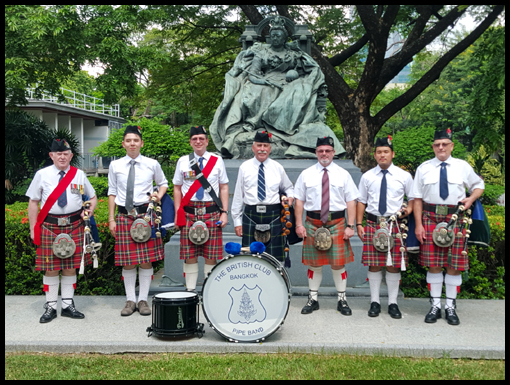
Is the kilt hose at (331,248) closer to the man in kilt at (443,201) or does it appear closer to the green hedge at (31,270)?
the man in kilt at (443,201)

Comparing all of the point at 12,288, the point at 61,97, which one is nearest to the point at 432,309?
the point at 12,288

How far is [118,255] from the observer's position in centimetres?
537

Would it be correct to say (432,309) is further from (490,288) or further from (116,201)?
(116,201)

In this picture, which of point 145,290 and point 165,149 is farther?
point 165,149

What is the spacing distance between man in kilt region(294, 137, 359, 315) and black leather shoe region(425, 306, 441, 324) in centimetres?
82

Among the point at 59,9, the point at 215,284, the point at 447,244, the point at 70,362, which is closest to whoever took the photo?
the point at 70,362

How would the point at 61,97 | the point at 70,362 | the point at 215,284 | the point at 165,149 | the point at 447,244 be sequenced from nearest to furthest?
the point at 70,362 < the point at 215,284 < the point at 447,244 < the point at 61,97 < the point at 165,149

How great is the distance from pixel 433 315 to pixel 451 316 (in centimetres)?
18

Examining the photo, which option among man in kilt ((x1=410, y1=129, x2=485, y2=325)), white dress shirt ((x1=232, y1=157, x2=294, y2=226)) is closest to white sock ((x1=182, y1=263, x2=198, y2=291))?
white dress shirt ((x1=232, y1=157, x2=294, y2=226))

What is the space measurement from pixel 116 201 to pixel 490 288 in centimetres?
483

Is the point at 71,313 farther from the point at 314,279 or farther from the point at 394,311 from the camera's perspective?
the point at 394,311

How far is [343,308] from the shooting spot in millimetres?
5438

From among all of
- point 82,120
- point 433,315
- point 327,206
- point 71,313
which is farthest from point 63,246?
point 82,120

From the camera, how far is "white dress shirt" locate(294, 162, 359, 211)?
208 inches
